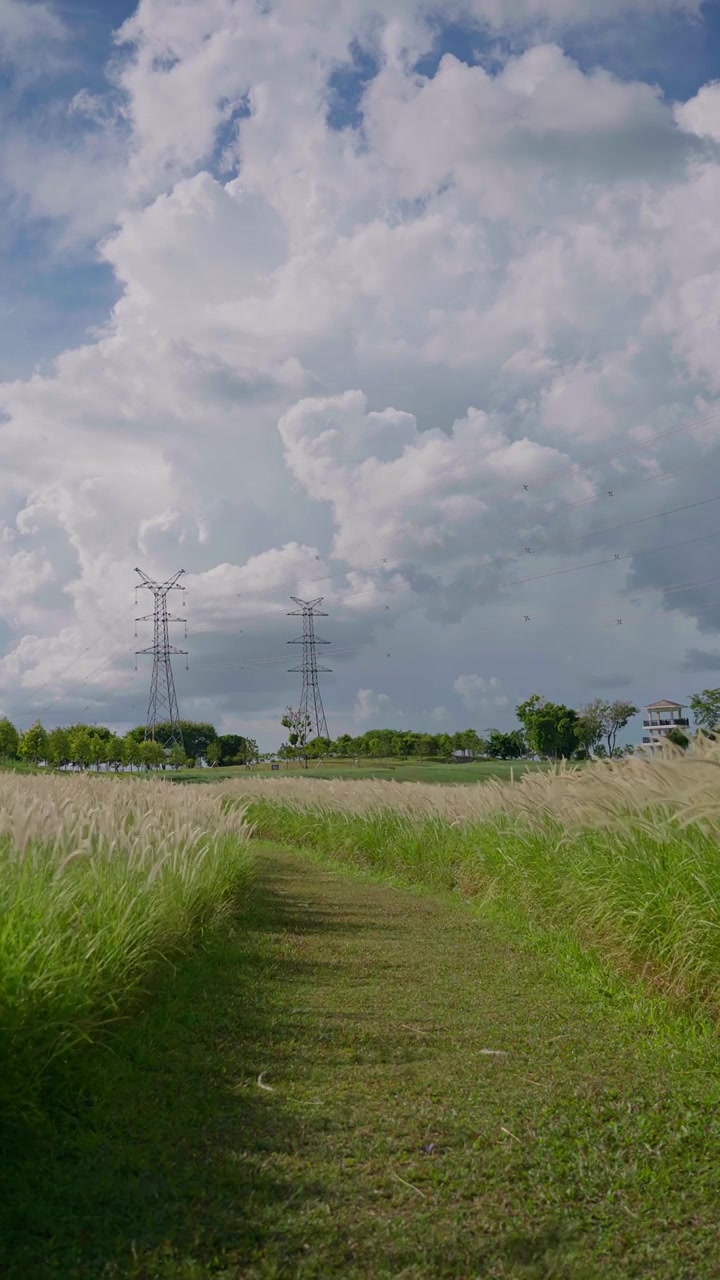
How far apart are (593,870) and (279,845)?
353 inches

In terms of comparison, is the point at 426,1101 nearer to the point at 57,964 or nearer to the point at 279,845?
the point at 57,964

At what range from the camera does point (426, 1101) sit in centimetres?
338

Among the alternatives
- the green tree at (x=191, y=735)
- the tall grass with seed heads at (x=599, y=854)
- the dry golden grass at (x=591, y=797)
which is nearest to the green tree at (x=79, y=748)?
the green tree at (x=191, y=735)

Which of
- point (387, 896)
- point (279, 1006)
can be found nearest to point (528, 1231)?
point (279, 1006)

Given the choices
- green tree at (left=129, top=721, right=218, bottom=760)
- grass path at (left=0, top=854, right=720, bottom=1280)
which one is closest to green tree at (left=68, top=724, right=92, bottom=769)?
green tree at (left=129, top=721, right=218, bottom=760)

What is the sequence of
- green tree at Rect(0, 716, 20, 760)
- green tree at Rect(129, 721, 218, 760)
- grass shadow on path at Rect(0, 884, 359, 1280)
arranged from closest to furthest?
grass shadow on path at Rect(0, 884, 359, 1280)
green tree at Rect(0, 716, 20, 760)
green tree at Rect(129, 721, 218, 760)

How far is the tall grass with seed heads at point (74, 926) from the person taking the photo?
3088 mm

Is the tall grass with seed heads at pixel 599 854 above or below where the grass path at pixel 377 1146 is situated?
above

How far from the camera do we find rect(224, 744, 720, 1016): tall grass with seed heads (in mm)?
4633

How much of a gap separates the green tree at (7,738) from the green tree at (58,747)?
2.52 m

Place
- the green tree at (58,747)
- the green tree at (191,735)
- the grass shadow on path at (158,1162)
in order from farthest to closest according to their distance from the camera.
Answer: the green tree at (191,735) → the green tree at (58,747) → the grass shadow on path at (158,1162)

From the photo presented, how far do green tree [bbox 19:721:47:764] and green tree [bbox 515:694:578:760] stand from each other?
31.9m

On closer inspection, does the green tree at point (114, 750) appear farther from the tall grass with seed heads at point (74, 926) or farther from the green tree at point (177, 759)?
the tall grass with seed heads at point (74, 926)

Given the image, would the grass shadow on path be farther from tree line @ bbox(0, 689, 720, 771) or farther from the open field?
tree line @ bbox(0, 689, 720, 771)
